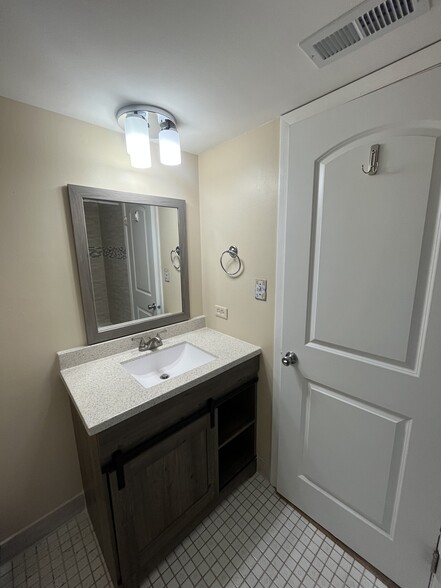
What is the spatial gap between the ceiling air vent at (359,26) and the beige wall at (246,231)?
47 cm

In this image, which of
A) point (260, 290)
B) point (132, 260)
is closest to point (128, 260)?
point (132, 260)

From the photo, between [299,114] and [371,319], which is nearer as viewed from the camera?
[371,319]

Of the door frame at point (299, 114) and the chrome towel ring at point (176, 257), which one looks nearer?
the door frame at point (299, 114)

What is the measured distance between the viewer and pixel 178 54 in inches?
33.4

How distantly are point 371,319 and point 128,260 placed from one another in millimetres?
1319

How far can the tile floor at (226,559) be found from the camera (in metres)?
1.16

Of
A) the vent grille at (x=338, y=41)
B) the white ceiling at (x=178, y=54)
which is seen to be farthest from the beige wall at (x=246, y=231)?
the vent grille at (x=338, y=41)

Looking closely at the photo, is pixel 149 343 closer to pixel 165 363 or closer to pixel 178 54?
pixel 165 363

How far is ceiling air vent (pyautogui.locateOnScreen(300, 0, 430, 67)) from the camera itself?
67cm

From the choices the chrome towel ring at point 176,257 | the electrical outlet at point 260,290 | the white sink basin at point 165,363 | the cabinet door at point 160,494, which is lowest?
the cabinet door at point 160,494

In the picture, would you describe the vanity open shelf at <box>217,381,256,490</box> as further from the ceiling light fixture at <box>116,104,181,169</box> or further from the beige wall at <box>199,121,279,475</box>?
the ceiling light fixture at <box>116,104,181,169</box>

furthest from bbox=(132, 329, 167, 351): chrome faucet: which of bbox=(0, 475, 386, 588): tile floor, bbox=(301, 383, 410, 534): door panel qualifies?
bbox=(0, 475, 386, 588): tile floor

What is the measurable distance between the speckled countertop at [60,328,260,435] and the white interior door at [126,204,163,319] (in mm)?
284

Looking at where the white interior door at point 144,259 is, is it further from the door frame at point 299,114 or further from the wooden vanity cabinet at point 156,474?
the door frame at point 299,114
